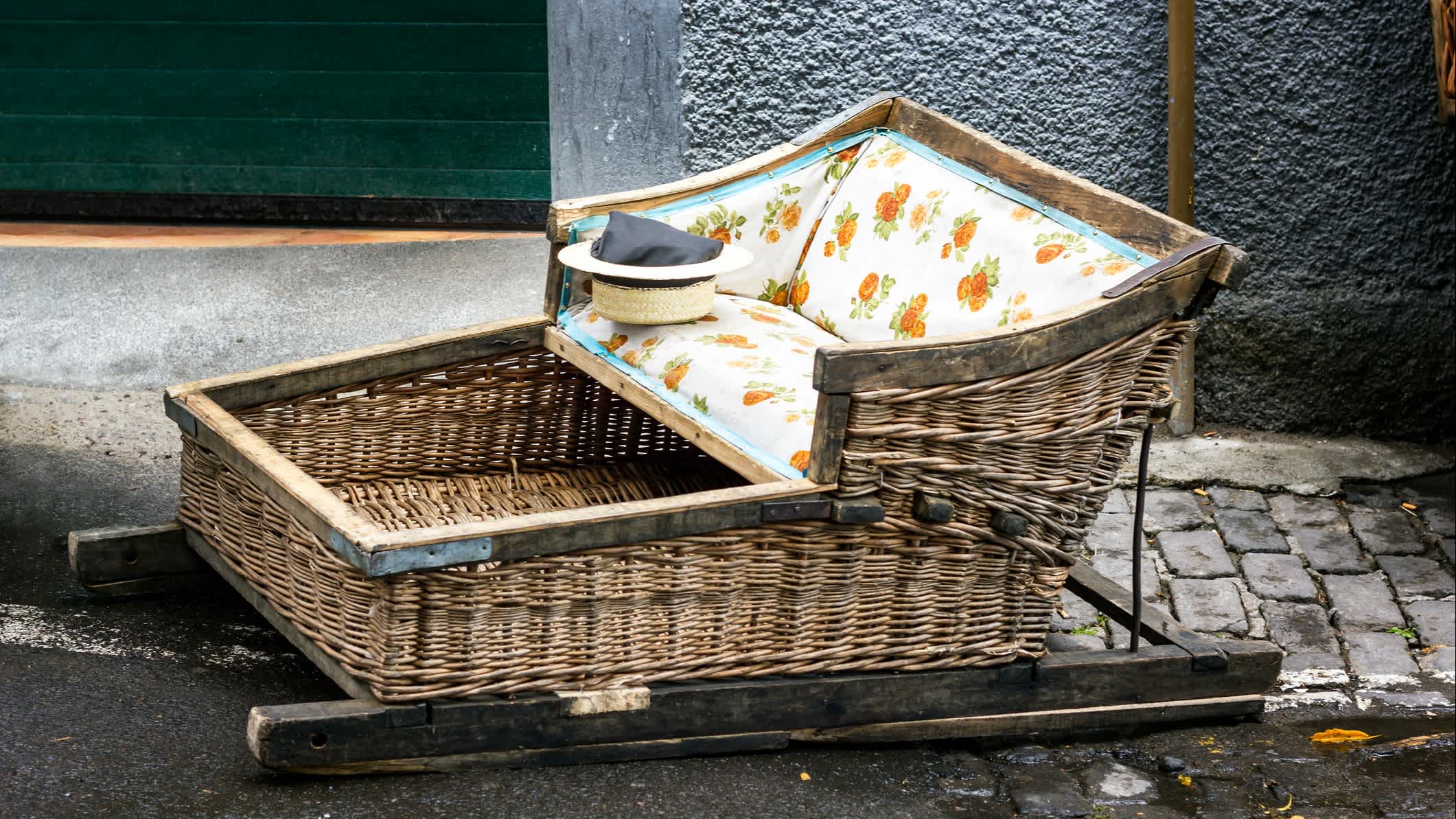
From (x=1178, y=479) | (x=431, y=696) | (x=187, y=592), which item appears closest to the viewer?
(x=431, y=696)

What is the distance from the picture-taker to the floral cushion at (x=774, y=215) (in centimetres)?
416

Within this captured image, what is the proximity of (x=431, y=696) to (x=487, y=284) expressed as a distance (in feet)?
9.71

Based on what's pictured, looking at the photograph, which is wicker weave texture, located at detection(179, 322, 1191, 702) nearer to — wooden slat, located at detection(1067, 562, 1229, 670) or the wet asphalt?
the wet asphalt

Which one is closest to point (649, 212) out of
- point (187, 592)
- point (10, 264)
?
point (187, 592)

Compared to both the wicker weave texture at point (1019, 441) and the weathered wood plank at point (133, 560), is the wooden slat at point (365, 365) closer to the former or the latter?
the weathered wood plank at point (133, 560)

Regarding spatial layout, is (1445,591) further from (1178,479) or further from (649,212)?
(649,212)

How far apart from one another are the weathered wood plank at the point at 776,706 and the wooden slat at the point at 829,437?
44 centimetres

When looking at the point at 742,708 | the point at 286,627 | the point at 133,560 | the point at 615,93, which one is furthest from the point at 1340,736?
the point at 615,93

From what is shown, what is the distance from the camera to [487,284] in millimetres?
5723

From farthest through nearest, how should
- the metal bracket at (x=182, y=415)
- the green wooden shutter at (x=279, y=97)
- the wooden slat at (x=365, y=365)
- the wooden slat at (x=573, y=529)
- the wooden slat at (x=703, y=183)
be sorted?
the green wooden shutter at (x=279, y=97) < the wooden slat at (x=703, y=183) < the wooden slat at (x=365, y=365) < the metal bracket at (x=182, y=415) < the wooden slat at (x=573, y=529)

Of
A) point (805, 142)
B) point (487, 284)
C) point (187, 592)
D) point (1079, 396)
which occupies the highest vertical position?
point (805, 142)

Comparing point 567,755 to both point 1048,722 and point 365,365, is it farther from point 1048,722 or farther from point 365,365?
point 365,365

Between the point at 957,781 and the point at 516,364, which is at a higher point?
the point at 516,364

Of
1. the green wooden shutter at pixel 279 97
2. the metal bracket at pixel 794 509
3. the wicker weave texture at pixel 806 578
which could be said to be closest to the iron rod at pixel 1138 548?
the wicker weave texture at pixel 806 578
